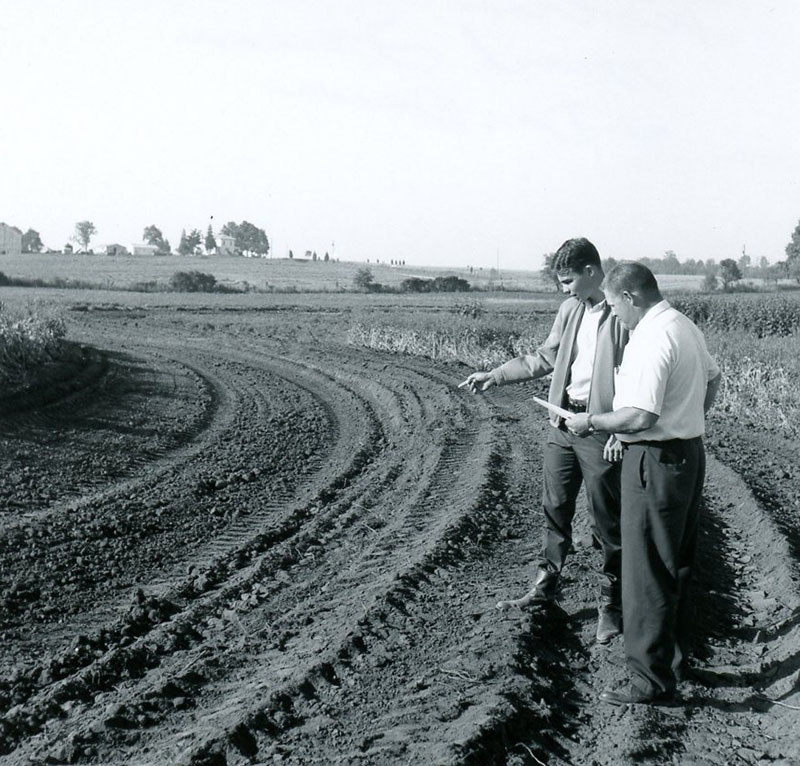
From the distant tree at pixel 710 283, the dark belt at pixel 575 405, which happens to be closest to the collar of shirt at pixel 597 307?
the dark belt at pixel 575 405

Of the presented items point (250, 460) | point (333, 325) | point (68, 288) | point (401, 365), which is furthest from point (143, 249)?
point (250, 460)

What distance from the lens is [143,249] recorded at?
381ft

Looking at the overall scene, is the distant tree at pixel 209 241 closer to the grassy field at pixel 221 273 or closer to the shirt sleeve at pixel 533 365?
the grassy field at pixel 221 273

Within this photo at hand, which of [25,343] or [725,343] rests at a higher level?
[725,343]

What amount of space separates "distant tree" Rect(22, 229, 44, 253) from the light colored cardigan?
116543mm

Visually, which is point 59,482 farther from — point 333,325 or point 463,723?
point 333,325

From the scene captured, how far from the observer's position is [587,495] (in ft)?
16.2

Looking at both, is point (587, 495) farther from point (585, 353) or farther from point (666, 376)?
point (666, 376)

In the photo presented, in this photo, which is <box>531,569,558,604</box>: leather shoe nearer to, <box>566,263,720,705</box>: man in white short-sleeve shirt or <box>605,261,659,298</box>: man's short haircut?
<box>566,263,720,705</box>: man in white short-sleeve shirt

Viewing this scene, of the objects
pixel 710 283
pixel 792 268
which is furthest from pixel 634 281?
pixel 792 268

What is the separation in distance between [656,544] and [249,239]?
377ft

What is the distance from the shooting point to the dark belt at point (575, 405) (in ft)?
16.7

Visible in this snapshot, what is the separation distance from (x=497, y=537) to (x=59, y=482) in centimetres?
462

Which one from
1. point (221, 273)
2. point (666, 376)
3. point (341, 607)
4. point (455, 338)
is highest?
point (221, 273)
